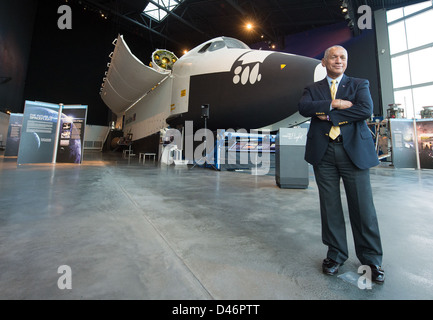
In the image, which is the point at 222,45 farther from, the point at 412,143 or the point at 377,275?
the point at 412,143

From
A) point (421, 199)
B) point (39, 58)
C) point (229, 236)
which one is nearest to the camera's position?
point (229, 236)

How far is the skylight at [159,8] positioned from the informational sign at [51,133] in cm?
1115

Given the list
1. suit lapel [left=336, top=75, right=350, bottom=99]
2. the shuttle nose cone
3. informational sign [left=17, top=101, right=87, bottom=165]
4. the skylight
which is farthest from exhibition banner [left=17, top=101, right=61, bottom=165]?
the skylight

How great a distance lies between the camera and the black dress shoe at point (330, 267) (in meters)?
1.03

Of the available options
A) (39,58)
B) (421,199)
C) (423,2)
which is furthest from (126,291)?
(39,58)

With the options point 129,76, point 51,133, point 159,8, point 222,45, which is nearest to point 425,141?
point 222,45

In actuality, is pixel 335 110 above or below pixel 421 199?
above

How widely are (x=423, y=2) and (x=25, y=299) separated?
1856 centimetres

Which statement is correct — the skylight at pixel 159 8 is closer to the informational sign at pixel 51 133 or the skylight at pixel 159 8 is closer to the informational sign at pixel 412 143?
the informational sign at pixel 51 133

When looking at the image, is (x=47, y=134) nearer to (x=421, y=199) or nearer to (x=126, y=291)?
(x=126, y=291)

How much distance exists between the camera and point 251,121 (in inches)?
205

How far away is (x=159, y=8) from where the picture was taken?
45.4 feet

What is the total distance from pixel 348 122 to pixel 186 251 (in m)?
1.16

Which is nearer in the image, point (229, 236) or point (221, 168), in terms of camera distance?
point (229, 236)
